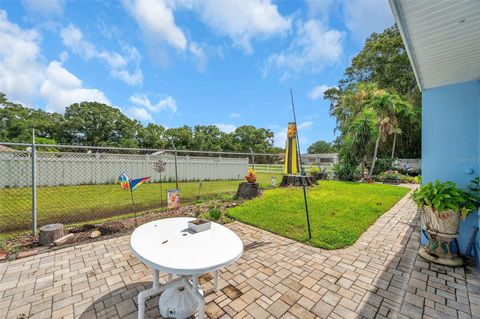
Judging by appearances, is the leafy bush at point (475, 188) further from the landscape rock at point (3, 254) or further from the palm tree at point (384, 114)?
the palm tree at point (384, 114)

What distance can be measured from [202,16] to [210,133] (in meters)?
26.5

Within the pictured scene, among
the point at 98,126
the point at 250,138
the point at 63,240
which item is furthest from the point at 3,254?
the point at 250,138

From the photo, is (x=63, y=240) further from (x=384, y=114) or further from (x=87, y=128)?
(x=87, y=128)

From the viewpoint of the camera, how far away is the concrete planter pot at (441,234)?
9.06 ft

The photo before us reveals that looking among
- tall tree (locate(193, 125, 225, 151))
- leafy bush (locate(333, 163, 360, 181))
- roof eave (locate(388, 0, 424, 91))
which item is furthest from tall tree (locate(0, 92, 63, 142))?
roof eave (locate(388, 0, 424, 91))

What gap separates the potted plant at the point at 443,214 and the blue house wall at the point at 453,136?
14.9 inches

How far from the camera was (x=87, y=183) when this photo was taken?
9.28m

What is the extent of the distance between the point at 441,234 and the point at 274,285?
2409mm

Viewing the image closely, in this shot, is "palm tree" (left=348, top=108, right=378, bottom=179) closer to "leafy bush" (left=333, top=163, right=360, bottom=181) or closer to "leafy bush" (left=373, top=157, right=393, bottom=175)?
"leafy bush" (left=333, top=163, right=360, bottom=181)

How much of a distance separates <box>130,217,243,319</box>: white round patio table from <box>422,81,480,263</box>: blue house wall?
11.8 ft

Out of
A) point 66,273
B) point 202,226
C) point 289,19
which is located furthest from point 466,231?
point 289,19

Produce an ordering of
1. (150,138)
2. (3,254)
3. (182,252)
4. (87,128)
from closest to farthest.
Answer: (182,252), (3,254), (87,128), (150,138)

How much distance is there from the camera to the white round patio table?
4.77 feet

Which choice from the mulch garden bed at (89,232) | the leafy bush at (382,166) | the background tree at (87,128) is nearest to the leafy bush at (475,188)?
the mulch garden bed at (89,232)
